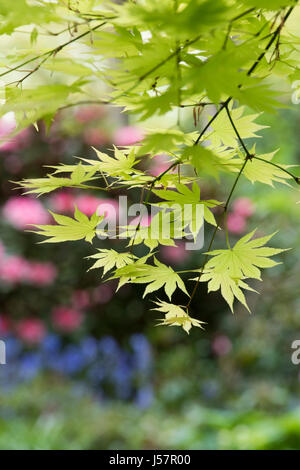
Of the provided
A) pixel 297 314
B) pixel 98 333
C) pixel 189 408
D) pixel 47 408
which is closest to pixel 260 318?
pixel 297 314

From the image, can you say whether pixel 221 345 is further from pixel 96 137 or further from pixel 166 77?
pixel 166 77

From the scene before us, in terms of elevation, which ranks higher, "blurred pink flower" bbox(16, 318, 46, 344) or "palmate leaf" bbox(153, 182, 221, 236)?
"blurred pink flower" bbox(16, 318, 46, 344)

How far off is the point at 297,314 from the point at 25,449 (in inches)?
68.4

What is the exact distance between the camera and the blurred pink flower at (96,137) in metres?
3.33

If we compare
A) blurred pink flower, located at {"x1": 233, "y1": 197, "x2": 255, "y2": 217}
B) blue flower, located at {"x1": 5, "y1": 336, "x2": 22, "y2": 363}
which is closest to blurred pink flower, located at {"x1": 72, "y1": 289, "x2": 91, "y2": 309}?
blue flower, located at {"x1": 5, "y1": 336, "x2": 22, "y2": 363}

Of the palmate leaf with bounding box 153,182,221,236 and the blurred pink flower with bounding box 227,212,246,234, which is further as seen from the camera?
the blurred pink flower with bounding box 227,212,246,234

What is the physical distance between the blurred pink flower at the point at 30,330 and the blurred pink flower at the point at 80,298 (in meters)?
0.27

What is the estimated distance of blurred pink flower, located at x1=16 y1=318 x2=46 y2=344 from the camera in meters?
3.23

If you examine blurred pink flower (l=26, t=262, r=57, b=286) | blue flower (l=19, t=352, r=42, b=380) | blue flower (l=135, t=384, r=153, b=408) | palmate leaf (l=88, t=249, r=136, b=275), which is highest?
blurred pink flower (l=26, t=262, r=57, b=286)

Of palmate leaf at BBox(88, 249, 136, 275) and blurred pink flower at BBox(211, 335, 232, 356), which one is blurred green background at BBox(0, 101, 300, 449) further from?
palmate leaf at BBox(88, 249, 136, 275)

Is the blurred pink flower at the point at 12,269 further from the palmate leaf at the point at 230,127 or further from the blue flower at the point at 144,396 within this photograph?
the palmate leaf at the point at 230,127

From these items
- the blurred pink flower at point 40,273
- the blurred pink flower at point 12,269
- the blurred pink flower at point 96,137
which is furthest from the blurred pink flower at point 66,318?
the blurred pink flower at point 96,137

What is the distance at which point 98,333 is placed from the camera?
3.44m

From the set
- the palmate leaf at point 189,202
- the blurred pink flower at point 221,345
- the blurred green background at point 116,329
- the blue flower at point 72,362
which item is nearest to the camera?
the palmate leaf at point 189,202
